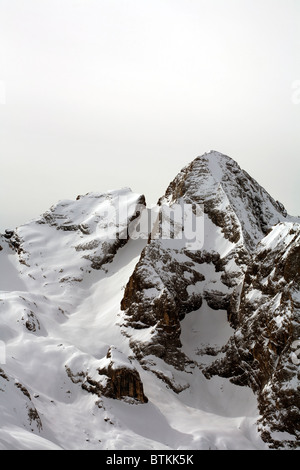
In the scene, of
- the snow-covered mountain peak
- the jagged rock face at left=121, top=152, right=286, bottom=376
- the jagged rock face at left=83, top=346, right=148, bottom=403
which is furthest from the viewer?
the snow-covered mountain peak

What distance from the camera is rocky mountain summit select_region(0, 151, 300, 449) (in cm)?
8531

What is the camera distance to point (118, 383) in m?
89.8

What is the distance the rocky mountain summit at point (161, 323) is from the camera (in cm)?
8531

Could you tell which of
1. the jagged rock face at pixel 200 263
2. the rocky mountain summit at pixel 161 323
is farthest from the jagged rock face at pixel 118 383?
the jagged rock face at pixel 200 263

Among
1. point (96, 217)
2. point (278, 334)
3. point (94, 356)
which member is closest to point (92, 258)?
point (96, 217)

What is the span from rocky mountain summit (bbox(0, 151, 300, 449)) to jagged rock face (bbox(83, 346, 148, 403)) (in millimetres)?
178
